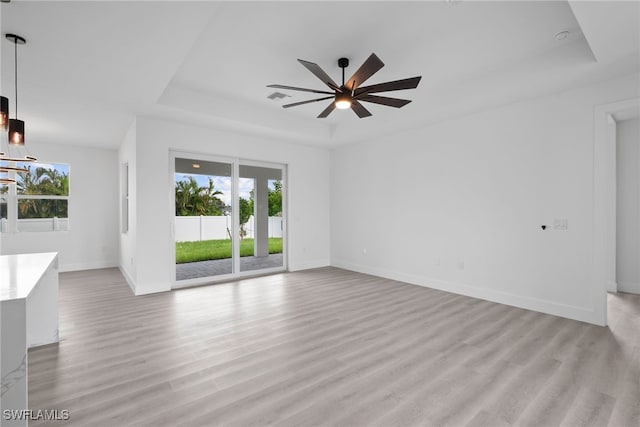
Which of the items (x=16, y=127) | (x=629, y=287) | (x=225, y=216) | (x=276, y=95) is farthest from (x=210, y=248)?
(x=629, y=287)

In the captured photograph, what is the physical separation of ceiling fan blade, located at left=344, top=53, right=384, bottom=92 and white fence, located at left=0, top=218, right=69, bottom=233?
22.6ft

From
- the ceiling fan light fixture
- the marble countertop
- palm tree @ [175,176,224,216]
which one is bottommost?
the marble countertop

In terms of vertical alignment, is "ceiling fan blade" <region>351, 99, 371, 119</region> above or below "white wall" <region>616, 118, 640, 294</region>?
above

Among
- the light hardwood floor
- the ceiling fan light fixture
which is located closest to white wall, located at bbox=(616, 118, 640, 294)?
the light hardwood floor

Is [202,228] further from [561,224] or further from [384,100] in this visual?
[561,224]

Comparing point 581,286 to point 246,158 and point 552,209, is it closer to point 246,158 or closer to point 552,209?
point 552,209

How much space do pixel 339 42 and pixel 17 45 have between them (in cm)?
291

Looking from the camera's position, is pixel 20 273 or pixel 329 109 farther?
pixel 329 109

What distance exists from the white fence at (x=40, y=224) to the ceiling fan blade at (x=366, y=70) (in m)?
6.88

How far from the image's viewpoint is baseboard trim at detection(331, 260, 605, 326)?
11.8 feet

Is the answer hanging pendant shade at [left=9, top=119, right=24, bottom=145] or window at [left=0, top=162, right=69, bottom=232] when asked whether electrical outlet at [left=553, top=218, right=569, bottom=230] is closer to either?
hanging pendant shade at [left=9, top=119, right=24, bottom=145]

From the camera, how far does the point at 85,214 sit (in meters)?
6.78

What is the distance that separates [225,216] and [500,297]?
4.62 metres

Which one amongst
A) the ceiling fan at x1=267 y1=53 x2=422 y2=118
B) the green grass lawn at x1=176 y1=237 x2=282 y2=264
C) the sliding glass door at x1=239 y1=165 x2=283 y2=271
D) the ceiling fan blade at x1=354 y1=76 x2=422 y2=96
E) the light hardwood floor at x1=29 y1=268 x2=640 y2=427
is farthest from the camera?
the sliding glass door at x1=239 y1=165 x2=283 y2=271
